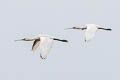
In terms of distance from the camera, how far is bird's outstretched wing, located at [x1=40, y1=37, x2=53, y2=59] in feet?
101

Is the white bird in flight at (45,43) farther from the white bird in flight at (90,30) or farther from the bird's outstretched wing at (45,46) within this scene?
the white bird in flight at (90,30)

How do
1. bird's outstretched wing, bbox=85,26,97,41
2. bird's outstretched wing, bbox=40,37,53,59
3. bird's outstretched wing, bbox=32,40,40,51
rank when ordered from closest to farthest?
1. bird's outstretched wing, bbox=40,37,53,59
2. bird's outstretched wing, bbox=85,26,97,41
3. bird's outstretched wing, bbox=32,40,40,51

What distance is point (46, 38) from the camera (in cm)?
3266

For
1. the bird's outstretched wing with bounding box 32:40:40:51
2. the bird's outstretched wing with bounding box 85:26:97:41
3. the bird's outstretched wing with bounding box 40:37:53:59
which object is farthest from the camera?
the bird's outstretched wing with bounding box 32:40:40:51

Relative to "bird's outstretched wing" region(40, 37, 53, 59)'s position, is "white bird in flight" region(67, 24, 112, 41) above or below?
above

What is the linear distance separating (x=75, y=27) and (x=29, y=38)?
12.0 ft

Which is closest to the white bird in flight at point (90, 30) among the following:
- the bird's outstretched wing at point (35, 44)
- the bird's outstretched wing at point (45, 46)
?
the bird's outstretched wing at point (45, 46)

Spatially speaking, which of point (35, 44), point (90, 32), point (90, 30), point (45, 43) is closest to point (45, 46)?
point (45, 43)

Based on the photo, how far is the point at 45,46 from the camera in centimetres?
3145

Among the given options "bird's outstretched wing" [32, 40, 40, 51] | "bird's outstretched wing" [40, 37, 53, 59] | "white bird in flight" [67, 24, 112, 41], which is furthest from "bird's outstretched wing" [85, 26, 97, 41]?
"bird's outstretched wing" [32, 40, 40, 51]

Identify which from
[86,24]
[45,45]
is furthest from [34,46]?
[45,45]

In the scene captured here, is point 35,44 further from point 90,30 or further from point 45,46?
point 45,46

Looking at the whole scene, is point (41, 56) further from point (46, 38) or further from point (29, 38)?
point (29, 38)

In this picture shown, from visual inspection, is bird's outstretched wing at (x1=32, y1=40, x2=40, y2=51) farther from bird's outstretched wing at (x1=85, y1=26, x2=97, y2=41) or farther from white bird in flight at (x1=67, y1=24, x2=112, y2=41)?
bird's outstretched wing at (x1=85, y1=26, x2=97, y2=41)
